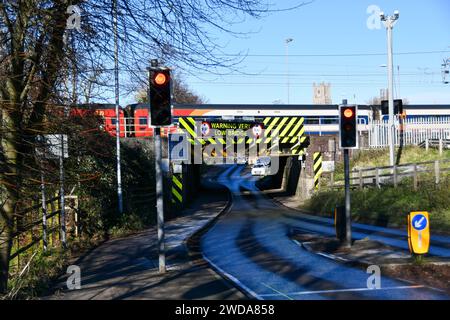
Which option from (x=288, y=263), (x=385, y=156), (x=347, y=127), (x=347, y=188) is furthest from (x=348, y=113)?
(x=385, y=156)

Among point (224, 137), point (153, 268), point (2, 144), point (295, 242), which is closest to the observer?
point (2, 144)

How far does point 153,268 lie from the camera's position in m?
10.8

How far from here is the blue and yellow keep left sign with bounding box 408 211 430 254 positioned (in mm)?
10320

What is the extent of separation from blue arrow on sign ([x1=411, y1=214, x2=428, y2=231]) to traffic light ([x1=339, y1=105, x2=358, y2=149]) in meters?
2.73

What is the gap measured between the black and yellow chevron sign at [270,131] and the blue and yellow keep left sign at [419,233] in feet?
58.5

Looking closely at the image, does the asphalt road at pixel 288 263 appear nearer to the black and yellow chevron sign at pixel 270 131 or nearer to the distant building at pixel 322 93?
the black and yellow chevron sign at pixel 270 131

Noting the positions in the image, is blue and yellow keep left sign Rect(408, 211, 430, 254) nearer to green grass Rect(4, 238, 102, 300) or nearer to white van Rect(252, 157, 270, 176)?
green grass Rect(4, 238, 102, 300)

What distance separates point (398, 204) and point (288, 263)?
1028 centimetres

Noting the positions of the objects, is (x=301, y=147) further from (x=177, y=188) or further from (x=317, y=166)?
(x=177, y=188)

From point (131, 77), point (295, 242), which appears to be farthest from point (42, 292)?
point (295, 242)

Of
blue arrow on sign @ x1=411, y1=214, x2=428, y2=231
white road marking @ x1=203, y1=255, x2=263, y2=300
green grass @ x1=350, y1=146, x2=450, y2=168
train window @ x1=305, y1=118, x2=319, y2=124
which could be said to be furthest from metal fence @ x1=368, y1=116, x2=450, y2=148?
white road marking @ x1=203, y1=255, x2=263, y2=300

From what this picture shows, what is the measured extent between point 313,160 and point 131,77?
24609 mm

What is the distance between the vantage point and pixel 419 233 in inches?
409
